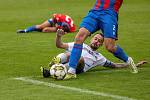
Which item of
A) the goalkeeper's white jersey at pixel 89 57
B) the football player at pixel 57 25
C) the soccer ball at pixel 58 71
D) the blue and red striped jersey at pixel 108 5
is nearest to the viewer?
the soccer ball at pixel 58 71

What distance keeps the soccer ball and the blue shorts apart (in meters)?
0.93

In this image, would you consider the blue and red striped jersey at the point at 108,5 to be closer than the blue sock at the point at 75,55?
No

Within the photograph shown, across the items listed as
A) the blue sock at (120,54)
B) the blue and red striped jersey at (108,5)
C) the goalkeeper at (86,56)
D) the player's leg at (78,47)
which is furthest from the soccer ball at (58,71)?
the blue and red striped jersey at (108,5)

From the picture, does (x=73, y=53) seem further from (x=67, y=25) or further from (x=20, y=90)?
(x=67, y=25)

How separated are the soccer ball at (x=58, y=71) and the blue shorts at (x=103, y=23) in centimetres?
93

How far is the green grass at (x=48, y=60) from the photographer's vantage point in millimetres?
10344

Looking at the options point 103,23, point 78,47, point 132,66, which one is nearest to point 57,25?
point 132,66

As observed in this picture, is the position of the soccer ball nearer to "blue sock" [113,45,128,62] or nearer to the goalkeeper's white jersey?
the goalkeeper's white jersey

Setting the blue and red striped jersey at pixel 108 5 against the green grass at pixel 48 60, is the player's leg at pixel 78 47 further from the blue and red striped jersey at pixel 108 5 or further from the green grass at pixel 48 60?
the blue and red striped jersey at pixel 108 5

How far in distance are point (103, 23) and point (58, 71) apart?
4.47ft

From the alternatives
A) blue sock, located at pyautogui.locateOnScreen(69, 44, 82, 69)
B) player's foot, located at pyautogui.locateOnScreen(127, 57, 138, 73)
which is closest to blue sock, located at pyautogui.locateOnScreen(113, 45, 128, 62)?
player's foot, located at pyautogui.locateOnScreen(127, 57, 138, 73)

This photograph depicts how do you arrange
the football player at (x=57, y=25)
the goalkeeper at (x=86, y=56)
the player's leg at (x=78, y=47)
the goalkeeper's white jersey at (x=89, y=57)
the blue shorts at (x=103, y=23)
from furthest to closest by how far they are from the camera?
the football player at (x=57, y=25), the goalkeeper's white jersey at (x=89, y=57), the goalkeeper at (x=86, y=56), the blue shorts at (x=103, y=23), the player's leg at (x=78, y=47)

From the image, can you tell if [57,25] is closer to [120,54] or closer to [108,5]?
[120,54]

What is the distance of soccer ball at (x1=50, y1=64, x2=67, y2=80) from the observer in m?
11.8
